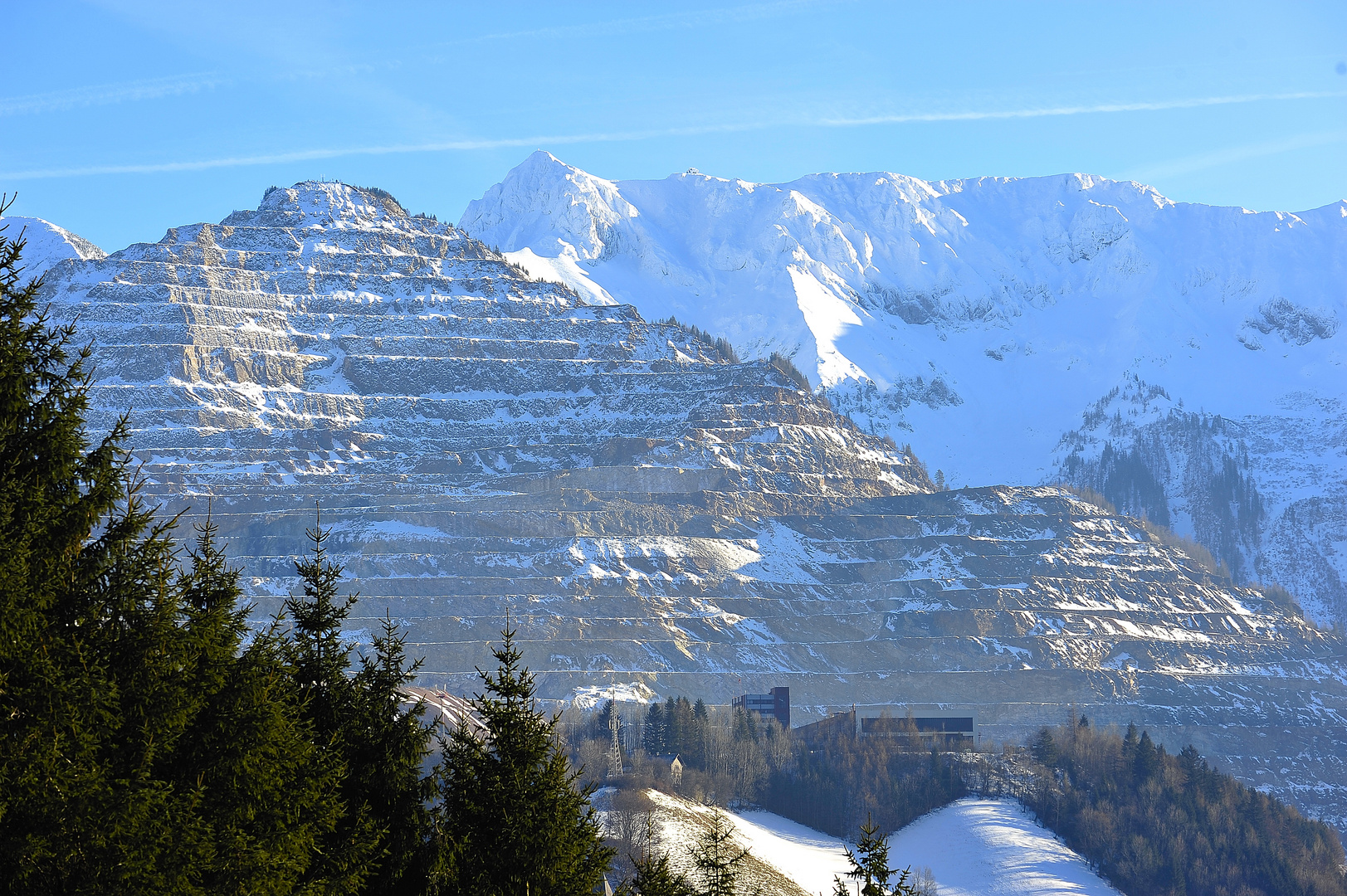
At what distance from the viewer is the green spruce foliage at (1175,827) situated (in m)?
152

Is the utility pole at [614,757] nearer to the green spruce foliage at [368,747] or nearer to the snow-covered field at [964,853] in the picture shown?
the snow-covered field at [964,853]

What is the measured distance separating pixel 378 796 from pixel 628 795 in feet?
411

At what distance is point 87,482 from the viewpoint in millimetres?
17391

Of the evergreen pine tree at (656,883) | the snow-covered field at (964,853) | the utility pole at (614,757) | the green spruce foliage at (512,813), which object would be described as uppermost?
the utility pole at (614,757)

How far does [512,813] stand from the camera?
23.2m

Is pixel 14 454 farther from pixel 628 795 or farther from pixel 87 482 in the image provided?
pixel 628 795

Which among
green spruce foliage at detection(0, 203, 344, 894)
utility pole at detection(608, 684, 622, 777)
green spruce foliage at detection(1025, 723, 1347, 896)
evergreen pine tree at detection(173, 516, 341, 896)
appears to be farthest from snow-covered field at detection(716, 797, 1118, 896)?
green spruce foliage at detection(0, 203, 344, 894)

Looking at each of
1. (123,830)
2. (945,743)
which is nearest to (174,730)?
(123,830)

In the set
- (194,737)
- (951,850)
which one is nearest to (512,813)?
(194,737)

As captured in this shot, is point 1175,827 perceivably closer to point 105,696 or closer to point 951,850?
point 951,850

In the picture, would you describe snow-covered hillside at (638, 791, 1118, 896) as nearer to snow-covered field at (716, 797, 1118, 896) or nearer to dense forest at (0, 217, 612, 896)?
snow-covered field at (716, 797, 1118, 896)

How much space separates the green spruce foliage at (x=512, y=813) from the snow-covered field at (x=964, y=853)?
11460 centimetres

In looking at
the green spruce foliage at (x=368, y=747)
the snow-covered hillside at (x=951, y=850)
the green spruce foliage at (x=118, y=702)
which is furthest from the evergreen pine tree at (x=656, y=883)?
the snow-covered hillside at (x=951, y=850)

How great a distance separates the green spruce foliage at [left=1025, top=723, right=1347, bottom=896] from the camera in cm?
15212
